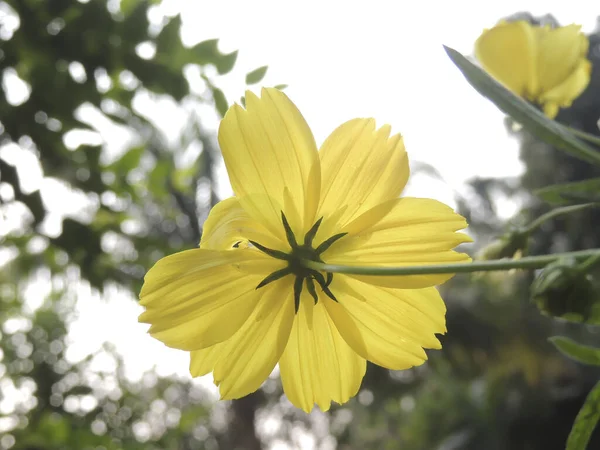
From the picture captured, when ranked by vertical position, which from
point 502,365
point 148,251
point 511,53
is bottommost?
point 502,365

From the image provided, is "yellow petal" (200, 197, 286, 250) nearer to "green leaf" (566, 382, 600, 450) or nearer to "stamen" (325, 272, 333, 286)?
"stamen" (325, 272, 333, 286)

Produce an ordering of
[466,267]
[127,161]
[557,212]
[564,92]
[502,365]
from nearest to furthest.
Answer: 1. [466,267]
2. [557,212]
3. [564,92]
4. [127,161]
5. [502,365]

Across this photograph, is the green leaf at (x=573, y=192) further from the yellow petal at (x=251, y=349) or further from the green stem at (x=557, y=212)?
the yellow petal at (x=251, y=349)

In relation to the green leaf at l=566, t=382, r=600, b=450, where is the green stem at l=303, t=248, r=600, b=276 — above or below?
above

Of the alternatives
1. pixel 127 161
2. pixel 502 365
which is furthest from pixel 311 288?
pixel 502 365

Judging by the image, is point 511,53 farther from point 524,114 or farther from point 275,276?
point 275,276

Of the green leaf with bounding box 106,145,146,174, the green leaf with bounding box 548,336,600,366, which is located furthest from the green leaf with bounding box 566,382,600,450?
the green leaf with bounding box 106,145,146,174

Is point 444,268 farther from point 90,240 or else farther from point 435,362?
point 435,362
